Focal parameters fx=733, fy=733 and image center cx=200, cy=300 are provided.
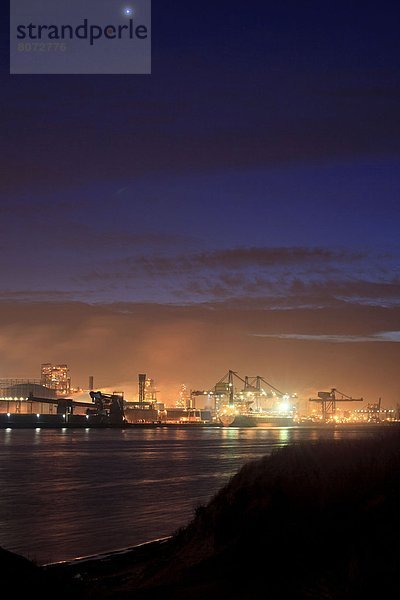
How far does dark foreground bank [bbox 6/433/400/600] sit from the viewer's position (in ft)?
30.7

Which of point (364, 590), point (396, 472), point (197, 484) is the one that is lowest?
point (197, 484)

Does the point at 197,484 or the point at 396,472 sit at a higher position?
the point at 396,472

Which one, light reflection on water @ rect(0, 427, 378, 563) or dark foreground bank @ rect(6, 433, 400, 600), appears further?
light reflection on water @ rect(0, 427, 378, 563)

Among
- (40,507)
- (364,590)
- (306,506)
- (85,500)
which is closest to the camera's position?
(364,590)

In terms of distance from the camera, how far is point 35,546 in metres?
19.9

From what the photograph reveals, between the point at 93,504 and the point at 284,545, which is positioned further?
the point at 93,504

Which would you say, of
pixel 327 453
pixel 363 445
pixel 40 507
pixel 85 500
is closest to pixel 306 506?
pixel 327 453

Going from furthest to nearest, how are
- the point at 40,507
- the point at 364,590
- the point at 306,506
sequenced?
1. the point at 40,507
2. the point at 306,506
3. the point at 364,590

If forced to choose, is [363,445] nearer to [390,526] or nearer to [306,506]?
[306,506]

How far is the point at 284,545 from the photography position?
1105cm

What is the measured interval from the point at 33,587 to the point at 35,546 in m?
10.5

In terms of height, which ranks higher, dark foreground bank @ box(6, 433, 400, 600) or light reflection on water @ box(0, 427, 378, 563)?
dark foreground bank @ box(6, 433, 400, 600)

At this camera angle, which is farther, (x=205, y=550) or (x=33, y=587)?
(x=205, y=550)

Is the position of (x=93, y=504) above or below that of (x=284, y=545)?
below
